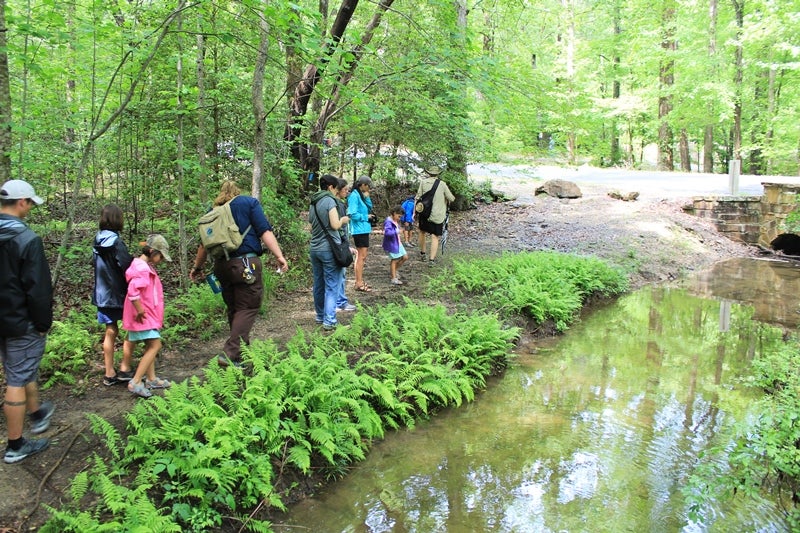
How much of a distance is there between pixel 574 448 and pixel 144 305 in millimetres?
4563

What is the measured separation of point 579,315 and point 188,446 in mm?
7969

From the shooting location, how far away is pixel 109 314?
5.32 metres

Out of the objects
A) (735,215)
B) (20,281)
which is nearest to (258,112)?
(20,281)

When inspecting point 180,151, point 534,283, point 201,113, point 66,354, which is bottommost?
point 66,354

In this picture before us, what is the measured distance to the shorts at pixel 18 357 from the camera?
Answer: 3965 mm

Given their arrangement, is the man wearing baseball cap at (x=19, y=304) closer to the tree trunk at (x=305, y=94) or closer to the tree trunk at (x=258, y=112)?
the tree trunk at (x=258, y=112)

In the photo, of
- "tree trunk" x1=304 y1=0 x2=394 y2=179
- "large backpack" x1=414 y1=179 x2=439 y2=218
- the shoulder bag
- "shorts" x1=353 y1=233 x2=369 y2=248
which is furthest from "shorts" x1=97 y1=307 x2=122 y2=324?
"large backpack" x1=414 y1=179 x2=439 y2=218

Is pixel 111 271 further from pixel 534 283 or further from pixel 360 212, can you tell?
pixel 534 283

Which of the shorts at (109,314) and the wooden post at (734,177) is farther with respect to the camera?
the wooden post at (734,177)

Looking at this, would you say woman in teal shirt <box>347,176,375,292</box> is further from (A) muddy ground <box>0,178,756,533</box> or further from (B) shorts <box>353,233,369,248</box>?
(A) muddy ground <box>0,178,756,533</box>

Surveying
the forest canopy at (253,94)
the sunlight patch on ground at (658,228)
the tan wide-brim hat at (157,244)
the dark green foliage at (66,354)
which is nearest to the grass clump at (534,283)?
the forest canopy at (253,94)

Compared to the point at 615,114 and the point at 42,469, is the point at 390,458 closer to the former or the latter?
the point at 42,469

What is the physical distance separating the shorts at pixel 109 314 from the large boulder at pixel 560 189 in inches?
653

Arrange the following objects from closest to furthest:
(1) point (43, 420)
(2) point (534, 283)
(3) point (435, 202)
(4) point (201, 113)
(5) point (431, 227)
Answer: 1. (1) point (43, 420)
2. (4) point (201, 113)
3. (2) point (534, 283)
4. (3) point (435, 202)
5. (5) point (431, 227)
